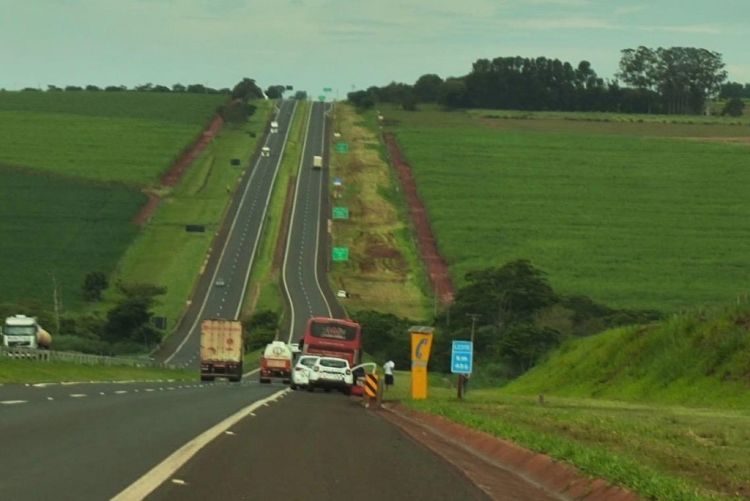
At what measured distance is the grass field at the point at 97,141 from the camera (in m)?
149

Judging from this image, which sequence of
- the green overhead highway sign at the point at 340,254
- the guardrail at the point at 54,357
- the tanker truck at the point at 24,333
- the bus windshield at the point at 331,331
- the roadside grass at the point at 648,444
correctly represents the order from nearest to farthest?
1. the roadside grass at the point at 648,444
2. the guardrail at the point at 54,357
3. the bus windshield at the point at 331,331
4. the tanker truck at the point at 24,333
5. the green overhead highway sign at the point at 340,254

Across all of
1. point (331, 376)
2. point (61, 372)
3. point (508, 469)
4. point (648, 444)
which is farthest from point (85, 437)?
point (331, 376)

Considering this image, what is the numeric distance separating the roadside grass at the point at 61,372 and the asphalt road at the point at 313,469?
60.0ft

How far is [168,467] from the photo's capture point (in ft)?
50.6

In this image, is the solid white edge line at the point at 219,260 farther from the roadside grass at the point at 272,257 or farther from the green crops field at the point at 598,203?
the green crops field at the point at 598,203

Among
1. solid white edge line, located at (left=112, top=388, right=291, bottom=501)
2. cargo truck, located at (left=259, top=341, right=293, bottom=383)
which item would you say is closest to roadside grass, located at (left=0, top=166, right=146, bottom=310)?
cargo truck, located at (left=259, top=341, right=293, bottom=383)

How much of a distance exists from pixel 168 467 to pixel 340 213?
11510 cm

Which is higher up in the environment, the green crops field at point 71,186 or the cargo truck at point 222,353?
the green crops field at point 71,186

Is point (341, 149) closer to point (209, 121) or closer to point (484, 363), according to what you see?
point (209, 121)

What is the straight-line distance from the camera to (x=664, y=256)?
4584 inches

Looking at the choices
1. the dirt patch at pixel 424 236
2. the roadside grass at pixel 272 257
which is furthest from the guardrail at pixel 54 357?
the dirt patch at pixel 424 236

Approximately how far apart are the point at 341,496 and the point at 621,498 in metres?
2.95

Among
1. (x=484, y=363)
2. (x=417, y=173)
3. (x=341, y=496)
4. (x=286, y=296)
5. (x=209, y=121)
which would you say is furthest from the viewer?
(x=209, y=121)

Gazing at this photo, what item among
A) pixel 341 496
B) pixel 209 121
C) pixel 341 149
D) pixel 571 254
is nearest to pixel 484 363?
pixel 571 254
